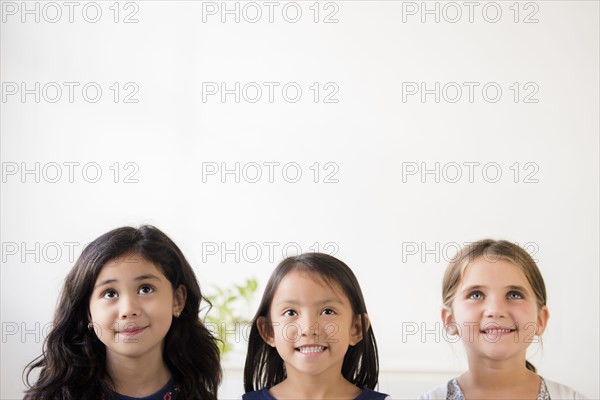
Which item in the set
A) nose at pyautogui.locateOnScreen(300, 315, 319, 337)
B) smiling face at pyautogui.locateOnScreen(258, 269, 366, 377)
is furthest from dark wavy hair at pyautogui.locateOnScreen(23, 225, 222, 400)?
nose at pyautogui.locateOnScreen(300, 315, 319, 337)

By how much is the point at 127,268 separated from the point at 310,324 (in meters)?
0.44

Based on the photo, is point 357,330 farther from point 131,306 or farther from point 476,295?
point 131,306

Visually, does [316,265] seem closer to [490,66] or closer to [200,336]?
[200,336]

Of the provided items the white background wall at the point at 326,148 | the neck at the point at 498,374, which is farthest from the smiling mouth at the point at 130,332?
the white background wall at the point at 326,148

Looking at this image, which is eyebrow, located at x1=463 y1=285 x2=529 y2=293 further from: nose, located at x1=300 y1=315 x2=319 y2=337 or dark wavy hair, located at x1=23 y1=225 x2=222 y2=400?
dark wavy hair, located at x1=23 y1=225 x2=222 y2=400

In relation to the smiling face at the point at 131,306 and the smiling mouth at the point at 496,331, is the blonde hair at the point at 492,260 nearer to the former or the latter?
the smiling mouth at the point at 496,331

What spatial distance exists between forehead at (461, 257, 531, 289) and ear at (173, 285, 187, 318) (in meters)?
0.67

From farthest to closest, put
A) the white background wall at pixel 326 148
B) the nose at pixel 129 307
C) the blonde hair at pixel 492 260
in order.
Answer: the white background wall at pixel 326 148 → the blonde hair at pixel 492 260 → the nose at pixel 129 307

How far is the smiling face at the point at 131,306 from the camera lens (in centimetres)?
181

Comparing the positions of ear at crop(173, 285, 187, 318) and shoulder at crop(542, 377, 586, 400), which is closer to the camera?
shoulder at crop(542, 377, 586, 400)

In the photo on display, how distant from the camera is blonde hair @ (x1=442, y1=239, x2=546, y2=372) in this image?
6.22ft

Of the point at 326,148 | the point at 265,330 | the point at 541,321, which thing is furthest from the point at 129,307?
the point at 326,148

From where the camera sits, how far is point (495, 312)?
1.81 meters

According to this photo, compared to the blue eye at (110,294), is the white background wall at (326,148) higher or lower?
higher
